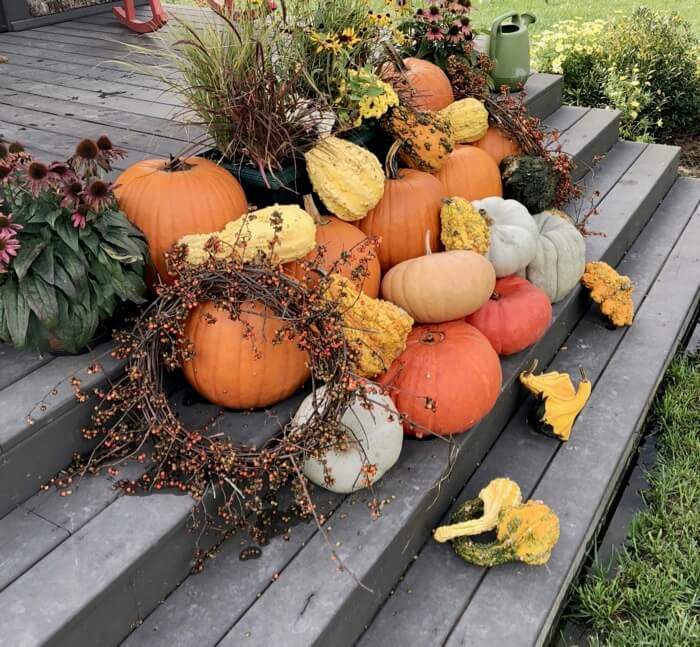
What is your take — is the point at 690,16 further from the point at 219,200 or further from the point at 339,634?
the point at 339,634

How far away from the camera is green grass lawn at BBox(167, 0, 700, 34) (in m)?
7.04

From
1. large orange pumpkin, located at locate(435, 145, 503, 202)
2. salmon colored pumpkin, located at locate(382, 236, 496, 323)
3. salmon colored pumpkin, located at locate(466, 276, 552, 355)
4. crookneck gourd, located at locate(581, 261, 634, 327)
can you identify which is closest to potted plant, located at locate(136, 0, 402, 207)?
large orange pumpkin, located at locate(435, 145, 503, 202)

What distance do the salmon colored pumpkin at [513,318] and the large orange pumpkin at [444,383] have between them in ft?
0.74

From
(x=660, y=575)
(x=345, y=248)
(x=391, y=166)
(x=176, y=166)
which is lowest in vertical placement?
(x=660, y=575)

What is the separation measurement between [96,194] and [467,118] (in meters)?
1.58

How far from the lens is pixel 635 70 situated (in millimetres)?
4559

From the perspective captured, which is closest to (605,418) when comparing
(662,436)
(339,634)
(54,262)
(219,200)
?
(662,436)

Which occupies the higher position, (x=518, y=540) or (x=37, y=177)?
(x=37, y=177)

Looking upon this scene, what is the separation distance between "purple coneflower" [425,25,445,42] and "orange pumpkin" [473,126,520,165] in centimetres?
44

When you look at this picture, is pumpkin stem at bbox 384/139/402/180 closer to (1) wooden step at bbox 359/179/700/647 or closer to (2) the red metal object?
(1) wooden step at bbox 359/179/700/647

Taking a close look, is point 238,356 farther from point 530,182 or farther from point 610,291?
point 610,291

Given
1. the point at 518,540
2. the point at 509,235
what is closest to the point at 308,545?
the point at 518,540

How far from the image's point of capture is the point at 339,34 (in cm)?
239

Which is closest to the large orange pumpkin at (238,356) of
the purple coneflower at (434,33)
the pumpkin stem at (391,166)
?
the pumpkin stem at (391,166)
